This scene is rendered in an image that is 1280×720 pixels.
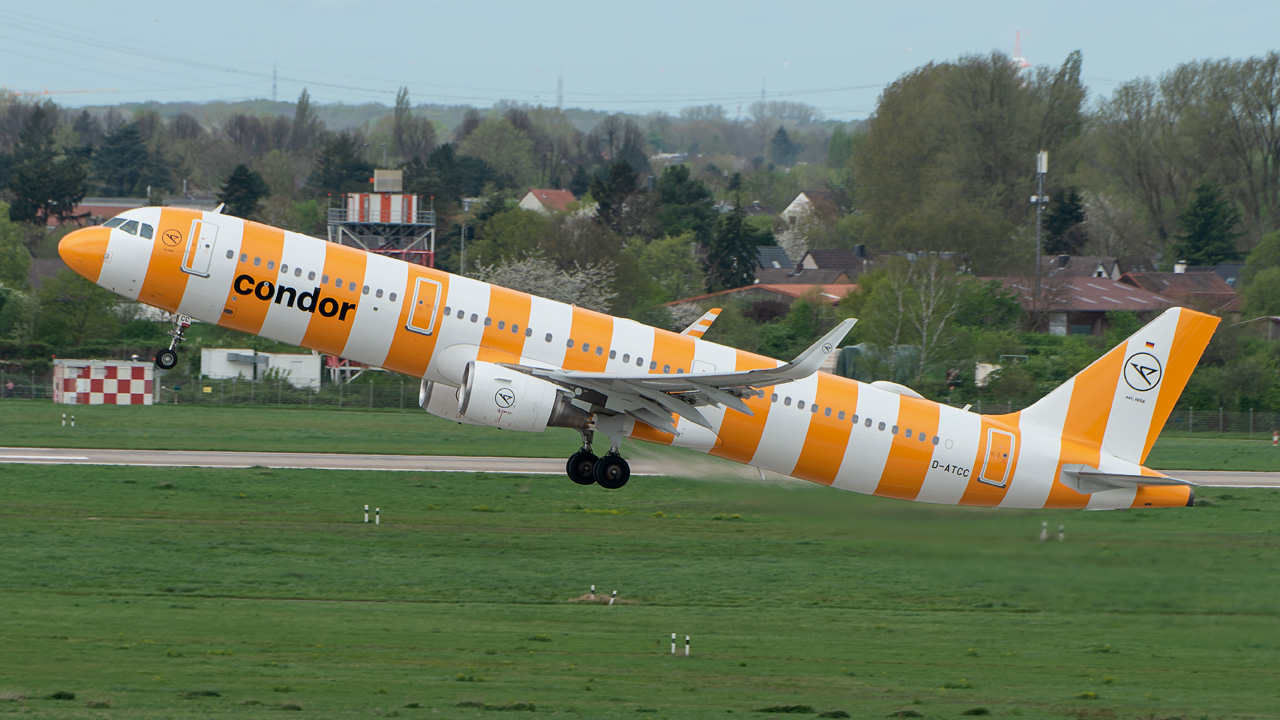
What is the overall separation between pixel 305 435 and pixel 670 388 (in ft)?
162

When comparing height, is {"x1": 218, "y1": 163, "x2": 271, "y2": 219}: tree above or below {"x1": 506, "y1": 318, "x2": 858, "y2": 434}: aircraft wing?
above

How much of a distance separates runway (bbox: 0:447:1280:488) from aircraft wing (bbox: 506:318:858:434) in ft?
94.2

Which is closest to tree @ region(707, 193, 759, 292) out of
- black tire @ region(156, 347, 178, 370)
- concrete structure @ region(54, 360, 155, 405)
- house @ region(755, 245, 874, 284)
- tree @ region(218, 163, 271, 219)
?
house @ region(755, 245, 874, 284)

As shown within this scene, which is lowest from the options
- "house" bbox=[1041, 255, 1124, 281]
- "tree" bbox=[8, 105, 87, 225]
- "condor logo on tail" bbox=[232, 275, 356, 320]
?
"condor logo on tail" bbox=[232, 275, 356, 320]

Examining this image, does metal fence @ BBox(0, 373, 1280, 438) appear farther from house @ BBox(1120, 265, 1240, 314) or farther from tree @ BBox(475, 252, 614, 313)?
house @ BBox(1120, 265, 1240, 314)

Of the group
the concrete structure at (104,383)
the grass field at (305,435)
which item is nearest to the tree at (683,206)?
the grass field at (305,435)

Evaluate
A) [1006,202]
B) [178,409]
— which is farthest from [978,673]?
[1006,202]

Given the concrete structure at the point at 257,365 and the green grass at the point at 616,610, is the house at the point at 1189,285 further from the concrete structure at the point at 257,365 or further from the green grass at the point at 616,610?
the concrete structure at the point at 257,365

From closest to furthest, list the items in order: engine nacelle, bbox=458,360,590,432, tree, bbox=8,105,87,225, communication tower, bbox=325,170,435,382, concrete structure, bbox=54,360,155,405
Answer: engine nacelle, bbox=458,360,590,432
concrete structure, bbox=54,360,155,405
communication tower, bbox=325,170,435,382
tree, bbox=8,105,87,225

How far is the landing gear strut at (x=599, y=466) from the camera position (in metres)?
34.6

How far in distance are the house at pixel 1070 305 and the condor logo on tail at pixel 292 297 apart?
303ft

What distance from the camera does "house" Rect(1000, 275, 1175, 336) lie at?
118 meters

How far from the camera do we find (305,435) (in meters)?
77.9

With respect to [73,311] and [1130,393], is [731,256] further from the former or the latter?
[1130,393]
